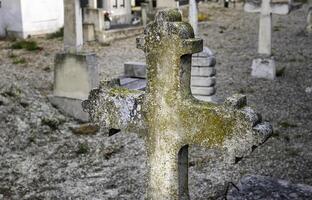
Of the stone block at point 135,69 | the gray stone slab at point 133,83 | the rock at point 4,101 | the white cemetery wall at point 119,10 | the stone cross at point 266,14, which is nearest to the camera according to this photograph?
the rock at point 4,101

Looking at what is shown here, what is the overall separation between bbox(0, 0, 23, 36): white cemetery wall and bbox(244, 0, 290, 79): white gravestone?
8422mm

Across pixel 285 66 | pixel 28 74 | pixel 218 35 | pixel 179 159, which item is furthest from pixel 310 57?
pixel 179 159

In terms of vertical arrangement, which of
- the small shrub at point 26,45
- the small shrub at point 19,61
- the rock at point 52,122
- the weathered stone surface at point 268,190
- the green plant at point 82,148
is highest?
the small shrub at point 26,45

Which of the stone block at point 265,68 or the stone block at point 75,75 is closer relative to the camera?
the stone block at point 75,75

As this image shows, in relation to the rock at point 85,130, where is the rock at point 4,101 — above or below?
above

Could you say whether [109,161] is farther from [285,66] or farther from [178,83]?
[285,66]

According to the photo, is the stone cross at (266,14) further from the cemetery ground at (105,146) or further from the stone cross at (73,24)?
the stone cross at (73,24)

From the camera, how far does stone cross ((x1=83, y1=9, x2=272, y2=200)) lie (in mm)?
2754

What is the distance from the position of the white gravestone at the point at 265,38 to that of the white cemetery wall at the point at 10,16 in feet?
27.6

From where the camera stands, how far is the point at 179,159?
308cm

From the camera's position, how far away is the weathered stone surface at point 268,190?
4.50 m

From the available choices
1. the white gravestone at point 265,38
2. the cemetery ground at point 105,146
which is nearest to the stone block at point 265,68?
the white gravestone at point 265,38

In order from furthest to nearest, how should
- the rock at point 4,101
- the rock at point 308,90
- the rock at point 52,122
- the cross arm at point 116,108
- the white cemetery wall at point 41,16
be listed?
A: the white cemetery wall at point 41,16 < the rock at point 308,90 < the rock at point 4,101 < the rock at point 52,122 < the cross arm at point 116,108

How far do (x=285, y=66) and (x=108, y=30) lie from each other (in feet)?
22.0
